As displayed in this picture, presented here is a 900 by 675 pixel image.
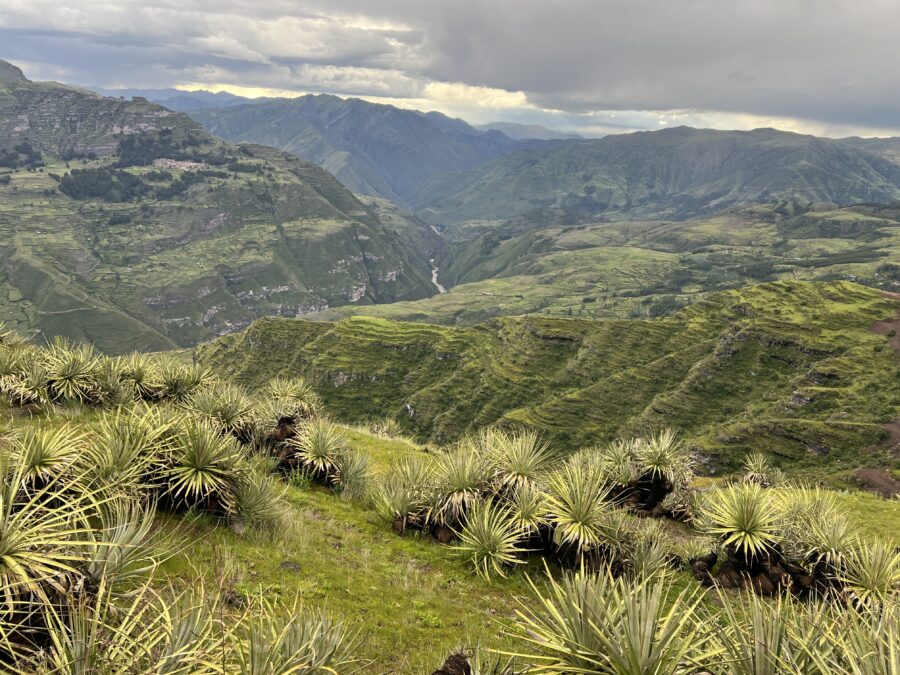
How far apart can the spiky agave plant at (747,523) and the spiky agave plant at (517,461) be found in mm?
4102

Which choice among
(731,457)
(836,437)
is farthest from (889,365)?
(731,457)

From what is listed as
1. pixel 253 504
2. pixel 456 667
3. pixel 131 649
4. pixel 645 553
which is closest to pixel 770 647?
pixel 456 667

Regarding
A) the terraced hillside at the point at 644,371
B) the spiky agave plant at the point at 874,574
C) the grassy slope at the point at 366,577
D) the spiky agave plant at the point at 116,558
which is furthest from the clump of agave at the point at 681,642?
the terraced hillside at the point at 644,371

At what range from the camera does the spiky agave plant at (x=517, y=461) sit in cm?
1192

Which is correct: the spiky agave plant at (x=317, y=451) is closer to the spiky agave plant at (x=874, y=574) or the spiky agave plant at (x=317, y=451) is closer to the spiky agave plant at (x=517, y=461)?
the spiky agave plant at (x=517, y=461)

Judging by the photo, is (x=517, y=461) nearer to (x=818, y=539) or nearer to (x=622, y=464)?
(x=622, y=464)

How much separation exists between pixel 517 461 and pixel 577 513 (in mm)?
2047

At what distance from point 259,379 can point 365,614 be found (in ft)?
455

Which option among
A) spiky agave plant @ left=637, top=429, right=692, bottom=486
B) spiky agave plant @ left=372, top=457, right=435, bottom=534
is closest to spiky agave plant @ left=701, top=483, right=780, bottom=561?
spiky agave plant @ left=637, top=429, right=692, bottom=486

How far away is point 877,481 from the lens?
57.8m

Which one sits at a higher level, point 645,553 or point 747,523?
point 747,523

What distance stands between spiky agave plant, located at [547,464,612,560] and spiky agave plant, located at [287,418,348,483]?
6.74 m

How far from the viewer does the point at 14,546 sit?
16.5 feet

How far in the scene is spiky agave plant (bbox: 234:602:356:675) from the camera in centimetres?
425
